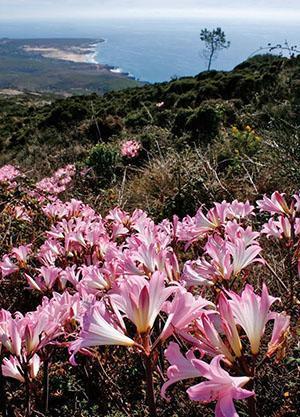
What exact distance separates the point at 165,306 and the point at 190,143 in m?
7.90

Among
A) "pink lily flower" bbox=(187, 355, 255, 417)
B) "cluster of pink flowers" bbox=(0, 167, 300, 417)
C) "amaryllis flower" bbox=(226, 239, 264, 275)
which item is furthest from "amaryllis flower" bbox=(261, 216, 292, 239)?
"pink lily flower" bbox=(187, 355, 255, 417)

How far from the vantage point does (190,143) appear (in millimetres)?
8891

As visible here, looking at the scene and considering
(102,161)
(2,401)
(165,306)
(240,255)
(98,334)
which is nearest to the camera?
(98,334)

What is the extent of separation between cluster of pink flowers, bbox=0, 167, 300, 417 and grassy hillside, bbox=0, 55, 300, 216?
69.3 inches

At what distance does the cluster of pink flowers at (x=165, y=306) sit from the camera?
0.96 metres

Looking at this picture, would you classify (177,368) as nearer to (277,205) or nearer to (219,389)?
(219,389)

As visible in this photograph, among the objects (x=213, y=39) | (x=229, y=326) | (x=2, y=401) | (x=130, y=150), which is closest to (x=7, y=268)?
(x=2, y=401)

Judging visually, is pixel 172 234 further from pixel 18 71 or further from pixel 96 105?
pixel 18 71

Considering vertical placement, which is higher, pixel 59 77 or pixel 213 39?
pixel 213 39

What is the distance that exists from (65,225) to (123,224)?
0.30 meters

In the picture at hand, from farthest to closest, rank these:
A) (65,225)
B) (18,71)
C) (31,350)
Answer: (18,71) → (65,225) → (31,350)

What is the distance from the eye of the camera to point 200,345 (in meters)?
0.99

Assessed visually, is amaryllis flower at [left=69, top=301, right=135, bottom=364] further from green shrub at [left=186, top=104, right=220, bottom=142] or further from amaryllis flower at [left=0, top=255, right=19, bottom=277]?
green shrub at [left=186, top=104, right=220, bottom=142]

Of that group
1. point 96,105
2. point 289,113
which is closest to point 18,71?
point 96,105
